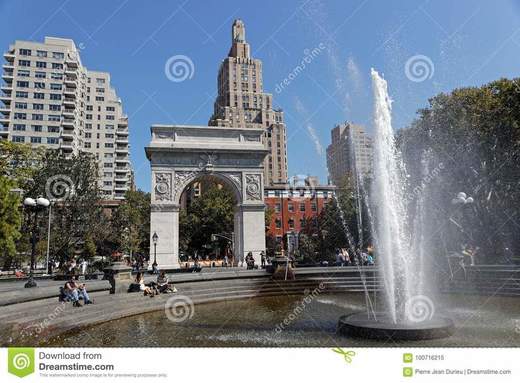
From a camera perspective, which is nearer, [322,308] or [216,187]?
[322,308]

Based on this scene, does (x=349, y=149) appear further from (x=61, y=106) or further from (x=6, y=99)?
(x=6, y=99)

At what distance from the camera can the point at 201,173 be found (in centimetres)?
2986

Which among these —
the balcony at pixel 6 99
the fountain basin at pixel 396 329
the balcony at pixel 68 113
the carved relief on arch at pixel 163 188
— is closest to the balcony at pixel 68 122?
the balcony at pixel 68 113

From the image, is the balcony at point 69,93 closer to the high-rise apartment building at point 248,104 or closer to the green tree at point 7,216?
the high-rise apartment building at point 248,104

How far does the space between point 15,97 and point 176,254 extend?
179ft

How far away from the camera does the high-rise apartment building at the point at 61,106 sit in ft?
218

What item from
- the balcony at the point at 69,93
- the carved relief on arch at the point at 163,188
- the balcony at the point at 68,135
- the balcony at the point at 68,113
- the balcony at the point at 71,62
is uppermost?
the balcony at the point at 71,62

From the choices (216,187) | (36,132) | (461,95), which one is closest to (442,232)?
(461,95)

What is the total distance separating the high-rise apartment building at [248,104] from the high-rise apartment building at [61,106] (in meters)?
22.6

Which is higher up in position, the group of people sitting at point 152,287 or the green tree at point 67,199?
the green tree at point 67,199

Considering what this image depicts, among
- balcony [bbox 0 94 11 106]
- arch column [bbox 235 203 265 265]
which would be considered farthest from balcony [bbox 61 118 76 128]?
arch column [bbox 235 203 265 265]

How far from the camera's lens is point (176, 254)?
94.6 ft

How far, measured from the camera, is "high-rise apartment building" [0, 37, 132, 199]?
66.4 metres
